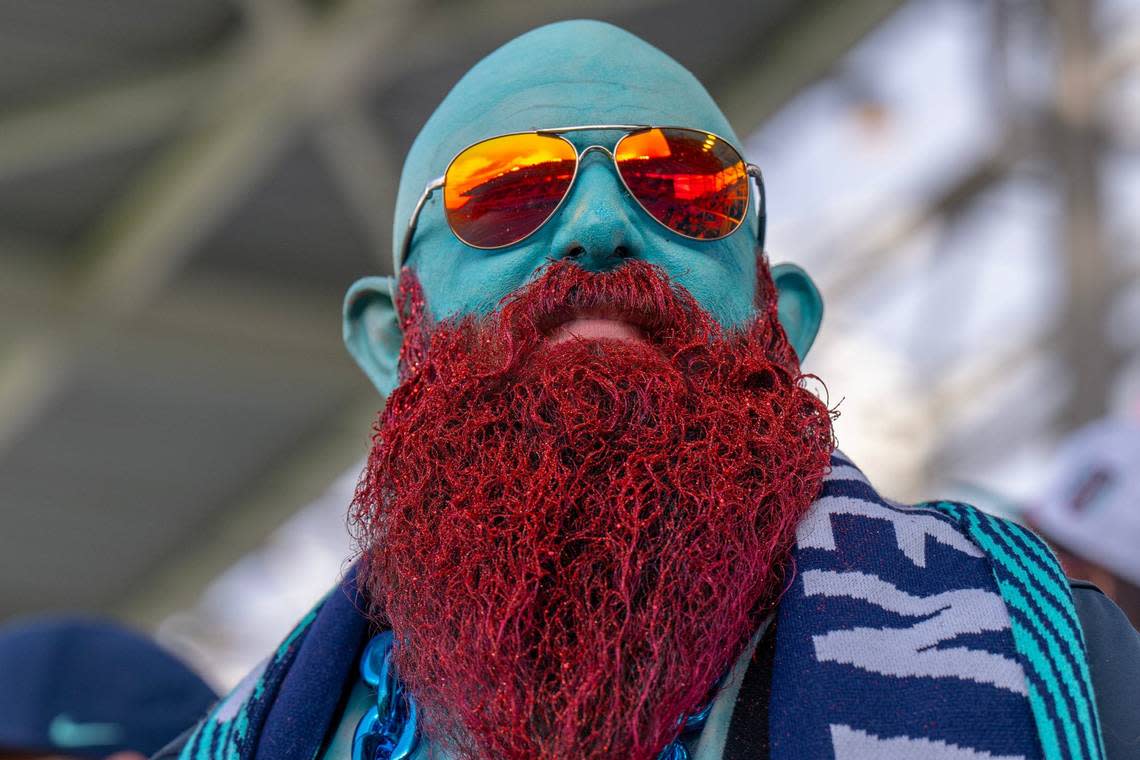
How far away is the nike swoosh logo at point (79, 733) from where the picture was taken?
7.83 ft

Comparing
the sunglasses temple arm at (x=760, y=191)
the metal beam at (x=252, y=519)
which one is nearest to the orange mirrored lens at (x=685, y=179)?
the sunglasses temple arm at (x=760, y=191)

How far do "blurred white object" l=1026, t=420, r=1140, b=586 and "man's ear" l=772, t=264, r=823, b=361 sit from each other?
87 centimetres

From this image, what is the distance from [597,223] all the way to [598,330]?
0.40 feet

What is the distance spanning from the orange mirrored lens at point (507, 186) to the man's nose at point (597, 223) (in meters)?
0.02

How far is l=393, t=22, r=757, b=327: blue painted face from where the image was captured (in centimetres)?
159

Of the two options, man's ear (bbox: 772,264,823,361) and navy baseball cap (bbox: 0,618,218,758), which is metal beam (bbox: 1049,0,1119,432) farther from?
navy baseball cap (bbox: 0,618,218,758)

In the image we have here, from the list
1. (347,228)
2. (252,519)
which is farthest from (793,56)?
Answer: (252,519)

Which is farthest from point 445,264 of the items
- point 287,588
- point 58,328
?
point 287,588

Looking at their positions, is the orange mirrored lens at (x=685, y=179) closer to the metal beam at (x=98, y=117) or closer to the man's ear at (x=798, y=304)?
the man's ear at (x=798, y=304)

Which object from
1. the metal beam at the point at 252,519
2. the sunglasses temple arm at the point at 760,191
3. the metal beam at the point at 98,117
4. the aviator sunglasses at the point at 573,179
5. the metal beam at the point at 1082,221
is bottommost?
the aviator sunglasses at the point at 573,179

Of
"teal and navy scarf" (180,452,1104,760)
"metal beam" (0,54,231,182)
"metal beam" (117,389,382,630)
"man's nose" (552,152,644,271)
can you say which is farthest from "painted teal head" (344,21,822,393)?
"metal beam" (117,389,382,630)

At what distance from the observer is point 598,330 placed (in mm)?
1536

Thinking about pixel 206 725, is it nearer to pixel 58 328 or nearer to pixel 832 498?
pixel 832 498

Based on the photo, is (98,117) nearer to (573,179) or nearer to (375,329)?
(375,329)
